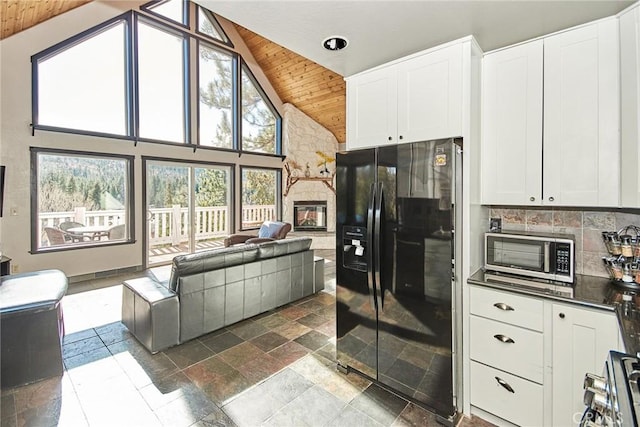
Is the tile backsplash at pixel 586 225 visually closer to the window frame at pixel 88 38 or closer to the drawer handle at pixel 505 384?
the drawer handle at pixel 505 384

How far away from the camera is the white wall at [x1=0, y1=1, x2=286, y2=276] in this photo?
410 centimetres

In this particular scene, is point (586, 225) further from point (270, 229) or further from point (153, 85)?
point (153, 85)

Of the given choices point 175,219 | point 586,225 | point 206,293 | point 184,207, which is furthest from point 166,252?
point 586,225

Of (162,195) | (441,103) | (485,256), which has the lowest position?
(485,256)

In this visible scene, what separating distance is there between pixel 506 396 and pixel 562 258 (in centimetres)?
90

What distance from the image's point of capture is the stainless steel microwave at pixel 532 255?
177 cm

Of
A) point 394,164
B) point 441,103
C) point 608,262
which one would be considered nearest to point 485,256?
point 608,262

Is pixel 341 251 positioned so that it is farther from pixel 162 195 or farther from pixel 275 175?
pixel 275 175

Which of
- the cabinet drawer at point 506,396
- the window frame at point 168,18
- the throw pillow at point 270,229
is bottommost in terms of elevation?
the cabinet drawer at point 506,396

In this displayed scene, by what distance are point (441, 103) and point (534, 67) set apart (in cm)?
64

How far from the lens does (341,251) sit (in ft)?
7.36

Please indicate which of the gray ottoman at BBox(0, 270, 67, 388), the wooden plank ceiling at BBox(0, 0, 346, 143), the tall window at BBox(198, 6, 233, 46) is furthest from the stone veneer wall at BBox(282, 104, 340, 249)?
the gray ottoman at BBox(0, 270, 67, 388)

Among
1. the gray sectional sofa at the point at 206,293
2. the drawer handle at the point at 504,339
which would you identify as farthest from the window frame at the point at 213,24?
the drawer handle at the point at 504,339

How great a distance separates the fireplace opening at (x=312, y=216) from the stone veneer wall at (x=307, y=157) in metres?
0.11
